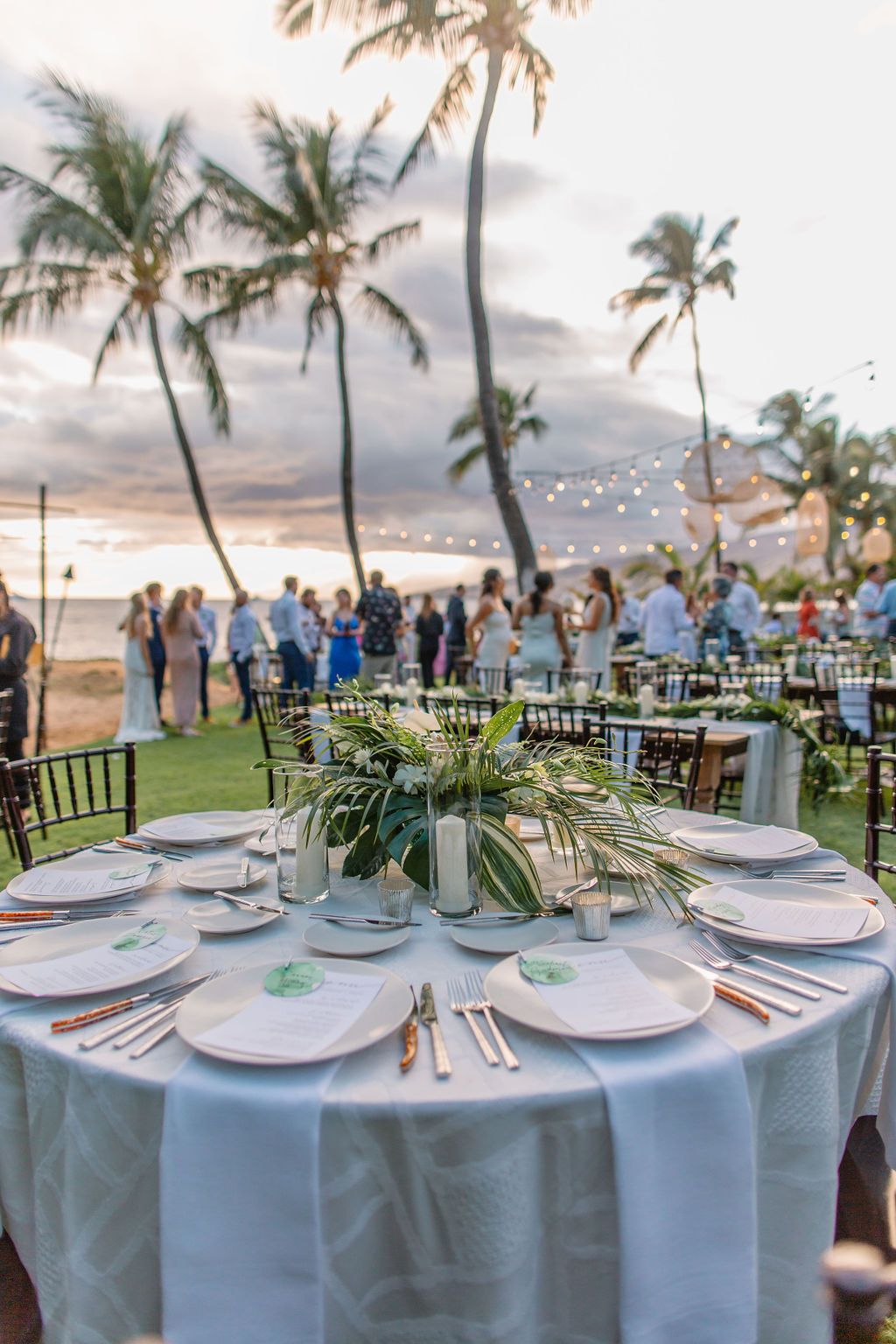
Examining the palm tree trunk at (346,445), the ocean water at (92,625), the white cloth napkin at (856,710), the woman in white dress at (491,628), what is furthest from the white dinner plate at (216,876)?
the ocean water at (92,625)

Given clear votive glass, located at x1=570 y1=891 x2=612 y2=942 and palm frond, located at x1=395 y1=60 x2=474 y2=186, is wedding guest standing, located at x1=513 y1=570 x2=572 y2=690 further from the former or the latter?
palm frond, located at x1=395 y1=60 x2=474 y2=186

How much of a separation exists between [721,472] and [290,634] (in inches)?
203

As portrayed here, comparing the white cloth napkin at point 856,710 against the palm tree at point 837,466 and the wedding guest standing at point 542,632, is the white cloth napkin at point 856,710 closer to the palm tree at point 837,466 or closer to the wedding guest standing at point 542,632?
the wedding guest standing at point 542,632

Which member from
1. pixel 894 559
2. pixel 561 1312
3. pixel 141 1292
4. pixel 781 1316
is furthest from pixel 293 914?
pixel 894 559

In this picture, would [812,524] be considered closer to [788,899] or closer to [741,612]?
[741,612]

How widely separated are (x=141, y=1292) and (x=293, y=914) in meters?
0.65

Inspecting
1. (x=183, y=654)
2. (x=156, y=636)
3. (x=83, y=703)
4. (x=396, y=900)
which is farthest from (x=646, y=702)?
(x=83, y=703)

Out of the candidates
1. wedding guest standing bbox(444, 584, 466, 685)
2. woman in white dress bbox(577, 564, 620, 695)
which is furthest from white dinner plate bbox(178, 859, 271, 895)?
wedding guest standing bbox(444, 584, 466, 685)

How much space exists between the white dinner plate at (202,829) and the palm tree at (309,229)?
13.1 m

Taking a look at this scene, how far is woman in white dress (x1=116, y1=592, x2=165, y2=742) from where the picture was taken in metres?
8.44

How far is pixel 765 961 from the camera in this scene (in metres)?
1.32

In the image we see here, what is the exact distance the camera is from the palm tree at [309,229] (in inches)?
558

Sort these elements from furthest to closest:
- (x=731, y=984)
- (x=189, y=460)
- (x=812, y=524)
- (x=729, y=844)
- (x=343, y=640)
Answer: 1. (x=189, y=460)
2. (x=812, y=524)
3. (x=343, y=640)
4. (x=729, y=844)
5. (x=731, y=984)

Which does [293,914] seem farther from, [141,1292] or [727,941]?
[727,941]
